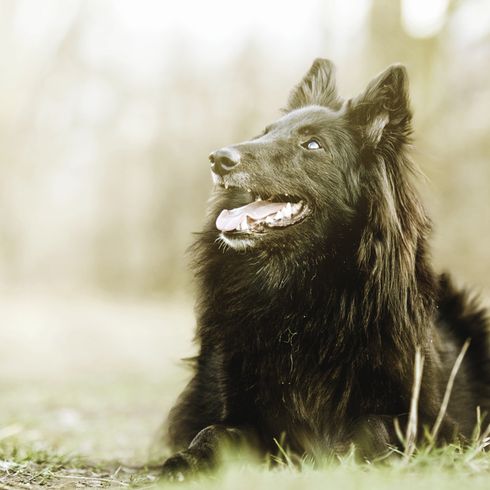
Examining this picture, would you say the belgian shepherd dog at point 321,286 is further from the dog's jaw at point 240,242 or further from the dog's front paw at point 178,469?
the dog's front paw at point 178,469

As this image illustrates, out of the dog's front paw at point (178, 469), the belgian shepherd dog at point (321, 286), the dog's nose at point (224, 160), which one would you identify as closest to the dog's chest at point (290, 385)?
the belgian shepherd dog at point (321, 286)

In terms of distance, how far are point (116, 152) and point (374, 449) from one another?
20196 mm

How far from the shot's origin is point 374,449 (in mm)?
3350

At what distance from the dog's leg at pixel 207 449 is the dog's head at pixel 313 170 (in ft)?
3.20

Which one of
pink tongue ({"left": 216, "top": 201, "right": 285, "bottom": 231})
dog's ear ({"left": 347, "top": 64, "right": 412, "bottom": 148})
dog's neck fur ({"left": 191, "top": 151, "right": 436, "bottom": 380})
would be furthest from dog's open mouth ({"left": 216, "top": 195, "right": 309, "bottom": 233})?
dog's ear ({"left": 347, "top": 64, "right": 412, "bottom": 148})

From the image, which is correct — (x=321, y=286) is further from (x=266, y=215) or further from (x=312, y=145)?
(x=312, y=145)

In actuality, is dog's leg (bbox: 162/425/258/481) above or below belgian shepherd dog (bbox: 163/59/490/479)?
below

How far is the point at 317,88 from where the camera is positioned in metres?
4.68

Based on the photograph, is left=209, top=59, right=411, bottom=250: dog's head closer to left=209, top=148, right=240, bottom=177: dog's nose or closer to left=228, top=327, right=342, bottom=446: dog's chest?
left=209, top=148, right=240, bottom=177: dog's nose

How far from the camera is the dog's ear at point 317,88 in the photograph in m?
4.61

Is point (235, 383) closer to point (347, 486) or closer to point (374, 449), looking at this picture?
point (374, 449)

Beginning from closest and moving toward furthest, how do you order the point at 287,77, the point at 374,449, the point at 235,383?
1. the point at 374,449
2. the point at 235,383
3. the point at 287,77

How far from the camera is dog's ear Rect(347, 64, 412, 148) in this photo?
12.7 feet

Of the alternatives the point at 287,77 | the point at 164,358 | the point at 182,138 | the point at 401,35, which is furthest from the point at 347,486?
the point at 182,138
